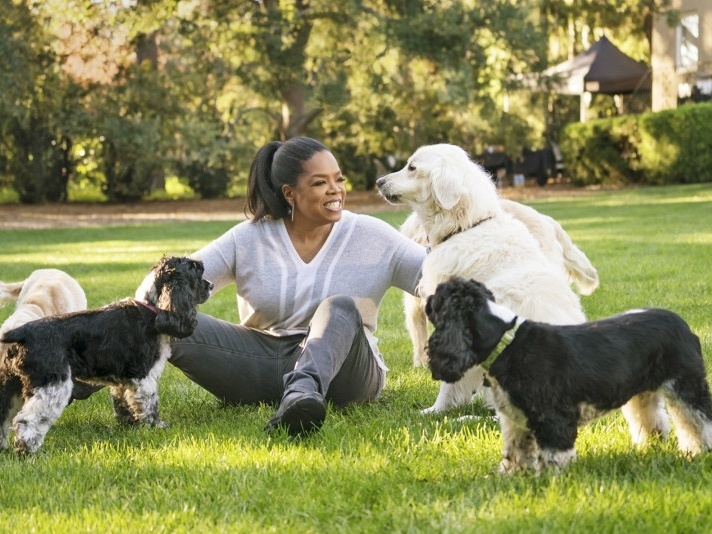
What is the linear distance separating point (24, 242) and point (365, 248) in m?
15.4

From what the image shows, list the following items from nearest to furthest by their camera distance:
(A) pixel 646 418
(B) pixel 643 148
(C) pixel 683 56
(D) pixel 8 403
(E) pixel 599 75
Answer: (A) pixel 646 418
(D) pixel 8 403
(B) pixel 643 148
(E) pixel 599 75
(C) pixel 683 56

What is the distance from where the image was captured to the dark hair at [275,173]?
18.4 feet

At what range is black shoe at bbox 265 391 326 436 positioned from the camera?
15.3 ft

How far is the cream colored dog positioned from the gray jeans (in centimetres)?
128

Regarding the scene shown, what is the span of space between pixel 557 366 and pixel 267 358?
2.27m

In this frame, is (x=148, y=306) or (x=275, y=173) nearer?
(x=148, y=306)

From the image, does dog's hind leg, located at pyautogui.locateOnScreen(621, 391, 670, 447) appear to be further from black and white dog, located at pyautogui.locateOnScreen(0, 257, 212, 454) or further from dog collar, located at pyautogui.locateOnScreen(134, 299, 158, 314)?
dog collar, located at pyautogui.locateOnScreen(134, 299, 158, 314)

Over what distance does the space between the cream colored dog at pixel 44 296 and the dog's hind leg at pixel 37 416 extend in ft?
4.28

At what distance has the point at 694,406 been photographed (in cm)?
397

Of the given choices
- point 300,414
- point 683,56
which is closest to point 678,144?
point 683,56

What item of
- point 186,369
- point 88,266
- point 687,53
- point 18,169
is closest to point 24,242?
point 88,266

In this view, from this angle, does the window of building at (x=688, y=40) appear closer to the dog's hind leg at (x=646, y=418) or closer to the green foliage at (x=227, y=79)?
the green foliage at (x=227, y=79)

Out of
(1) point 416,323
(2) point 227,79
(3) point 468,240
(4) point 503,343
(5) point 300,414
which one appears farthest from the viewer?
(2) point 227,79

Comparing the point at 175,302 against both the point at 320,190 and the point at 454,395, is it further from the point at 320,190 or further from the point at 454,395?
the point at 454,395
